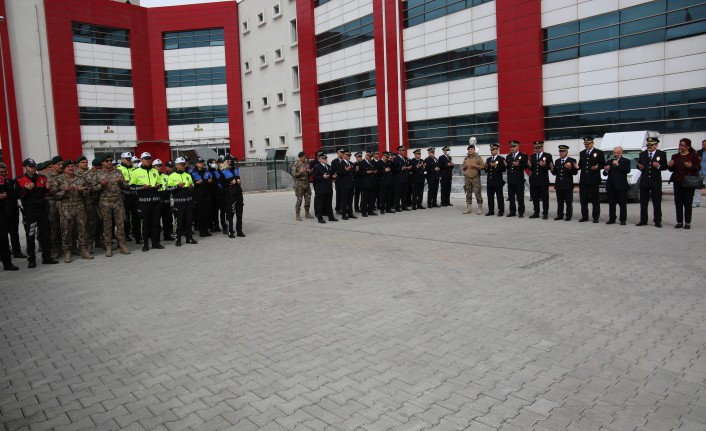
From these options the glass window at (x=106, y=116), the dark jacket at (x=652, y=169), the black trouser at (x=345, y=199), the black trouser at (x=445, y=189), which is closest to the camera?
the dark jacket at (x=652, y=169)

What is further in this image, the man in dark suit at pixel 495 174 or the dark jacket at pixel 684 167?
the man in dark suit at pixel 495 174

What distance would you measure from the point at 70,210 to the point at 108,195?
76 centimetres

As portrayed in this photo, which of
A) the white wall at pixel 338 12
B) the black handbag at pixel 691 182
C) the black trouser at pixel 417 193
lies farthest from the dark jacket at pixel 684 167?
the white wall at pixel 338 12

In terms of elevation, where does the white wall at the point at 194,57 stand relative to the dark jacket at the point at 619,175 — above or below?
above

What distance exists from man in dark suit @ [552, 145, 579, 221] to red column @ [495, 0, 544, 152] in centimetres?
1157

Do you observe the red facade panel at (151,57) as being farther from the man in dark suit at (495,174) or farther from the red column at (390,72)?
the man in dark suit at (495,174)

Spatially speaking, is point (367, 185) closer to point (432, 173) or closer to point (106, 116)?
point (432, 173)

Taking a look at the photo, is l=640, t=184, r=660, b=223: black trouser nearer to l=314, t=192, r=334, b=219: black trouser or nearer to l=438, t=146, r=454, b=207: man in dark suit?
l=438, t=146, r=454, b=207: man in dark suit

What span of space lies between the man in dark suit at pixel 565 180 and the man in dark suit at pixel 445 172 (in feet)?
14.7

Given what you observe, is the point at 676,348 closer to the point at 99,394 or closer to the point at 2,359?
the point at 99,394

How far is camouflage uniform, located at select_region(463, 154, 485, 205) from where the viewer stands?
15312mm

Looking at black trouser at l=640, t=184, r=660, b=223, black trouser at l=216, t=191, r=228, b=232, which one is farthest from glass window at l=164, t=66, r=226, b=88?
black trouser at l=640, t=184, r=660, b=223

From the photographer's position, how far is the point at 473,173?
613 inches

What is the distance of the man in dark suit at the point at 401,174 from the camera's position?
54.7ft
